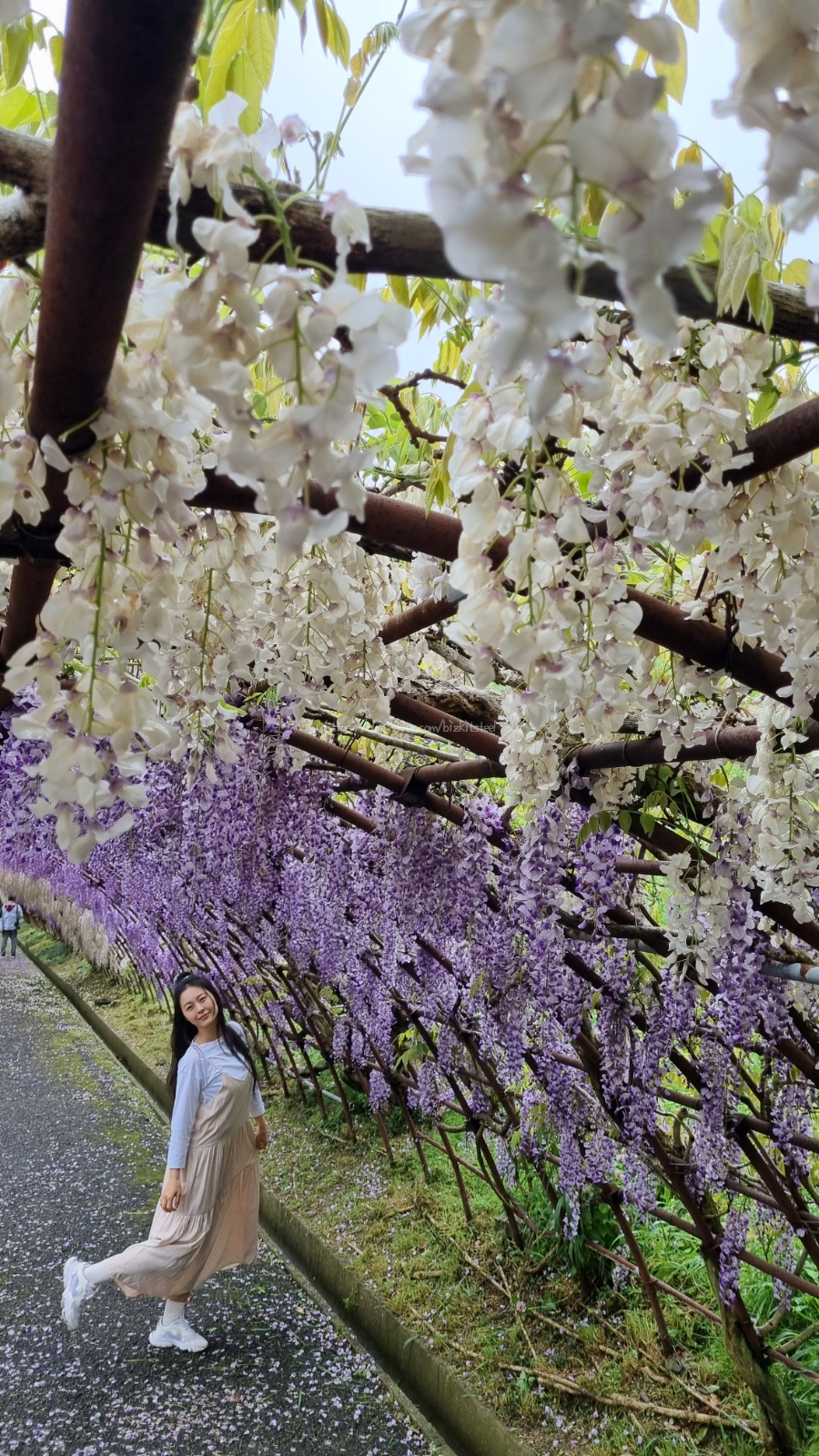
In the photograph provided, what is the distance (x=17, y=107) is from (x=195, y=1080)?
371cm

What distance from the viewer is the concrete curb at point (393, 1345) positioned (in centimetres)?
310

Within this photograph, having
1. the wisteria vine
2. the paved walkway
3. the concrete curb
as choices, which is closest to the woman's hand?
the paved walkway

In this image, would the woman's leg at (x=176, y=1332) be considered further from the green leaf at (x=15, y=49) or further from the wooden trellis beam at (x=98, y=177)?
the green leaf at (x=15, y=49)

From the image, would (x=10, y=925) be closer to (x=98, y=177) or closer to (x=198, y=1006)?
(x=198, y=1006)

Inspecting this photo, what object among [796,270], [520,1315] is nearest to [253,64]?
[796,270]

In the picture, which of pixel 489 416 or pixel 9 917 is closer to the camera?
pixel 489 416

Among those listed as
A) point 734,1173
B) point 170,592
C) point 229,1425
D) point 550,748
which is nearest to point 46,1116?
point 229,1425

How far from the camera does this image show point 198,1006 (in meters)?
4.01

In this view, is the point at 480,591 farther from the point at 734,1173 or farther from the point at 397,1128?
the point at 397,1128

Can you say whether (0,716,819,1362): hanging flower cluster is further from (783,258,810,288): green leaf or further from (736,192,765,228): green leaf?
(783,258,810,288): green leaf

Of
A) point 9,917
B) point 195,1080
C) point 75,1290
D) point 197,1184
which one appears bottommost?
point 9,917

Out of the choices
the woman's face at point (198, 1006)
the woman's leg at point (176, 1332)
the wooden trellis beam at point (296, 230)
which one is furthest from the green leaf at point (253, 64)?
the woman's leg at point (176, 1332)

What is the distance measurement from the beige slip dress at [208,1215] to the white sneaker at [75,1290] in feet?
0.40

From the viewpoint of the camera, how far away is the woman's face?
400 cm
